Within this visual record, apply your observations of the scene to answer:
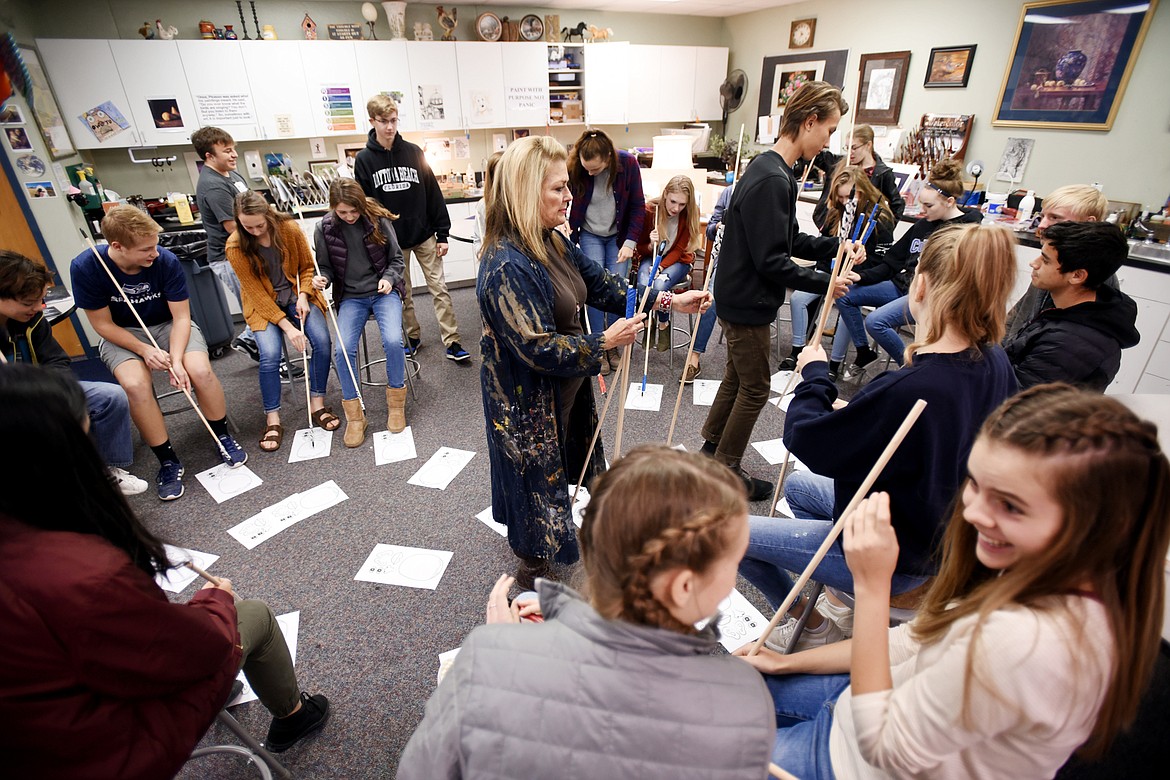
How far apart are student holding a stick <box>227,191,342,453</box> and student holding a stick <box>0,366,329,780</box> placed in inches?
83.8

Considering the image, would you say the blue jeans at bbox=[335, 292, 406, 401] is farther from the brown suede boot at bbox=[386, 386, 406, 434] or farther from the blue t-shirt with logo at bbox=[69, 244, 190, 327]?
the blue t-shirt with logo at bbox=[69, 244, 190, 327]

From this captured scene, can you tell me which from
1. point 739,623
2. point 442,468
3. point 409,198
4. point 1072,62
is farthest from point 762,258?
point 1072,62

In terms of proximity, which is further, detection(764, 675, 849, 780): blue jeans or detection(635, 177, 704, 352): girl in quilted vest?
detection(635, 177, 704, 352): girl in quilted vest

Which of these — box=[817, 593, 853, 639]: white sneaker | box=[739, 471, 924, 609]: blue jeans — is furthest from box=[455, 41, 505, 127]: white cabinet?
box=[817, 593, 853, 639]: white sneaker

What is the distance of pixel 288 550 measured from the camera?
7.60 feet

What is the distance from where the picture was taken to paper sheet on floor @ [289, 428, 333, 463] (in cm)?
296

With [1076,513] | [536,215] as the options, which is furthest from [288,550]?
[1076,513]

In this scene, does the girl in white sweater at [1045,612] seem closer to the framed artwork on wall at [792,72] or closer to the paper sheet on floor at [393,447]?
the paper sheet on floor at [393,447]

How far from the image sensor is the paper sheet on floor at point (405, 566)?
215cm

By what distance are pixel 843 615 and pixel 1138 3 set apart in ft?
14.7

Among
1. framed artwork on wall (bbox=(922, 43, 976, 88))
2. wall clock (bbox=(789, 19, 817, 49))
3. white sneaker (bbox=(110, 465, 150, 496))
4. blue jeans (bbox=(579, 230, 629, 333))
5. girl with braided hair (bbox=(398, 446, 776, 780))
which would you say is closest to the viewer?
girl with braided hair (bbox=(398, 446, 776, 780))

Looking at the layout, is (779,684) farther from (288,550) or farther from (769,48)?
(769,48)

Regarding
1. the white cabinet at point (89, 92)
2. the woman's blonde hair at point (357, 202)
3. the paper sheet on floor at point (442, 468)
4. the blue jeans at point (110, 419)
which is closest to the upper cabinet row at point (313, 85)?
the white cabinet at point (89, 92)

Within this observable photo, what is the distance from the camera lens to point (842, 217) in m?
3.08
